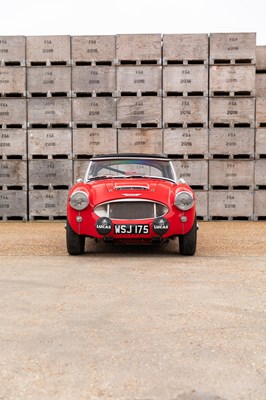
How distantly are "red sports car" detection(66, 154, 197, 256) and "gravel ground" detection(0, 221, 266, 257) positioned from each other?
51 cm

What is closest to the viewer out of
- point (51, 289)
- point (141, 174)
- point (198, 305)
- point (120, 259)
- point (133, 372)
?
point (133, 372)

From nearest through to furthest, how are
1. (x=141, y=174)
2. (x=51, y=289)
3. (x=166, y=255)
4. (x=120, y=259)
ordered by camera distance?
(x=51, y=289) < (x=120, y=259) < (x=166, y=255) < (x=141, y=174)

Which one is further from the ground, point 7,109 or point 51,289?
point 7,109

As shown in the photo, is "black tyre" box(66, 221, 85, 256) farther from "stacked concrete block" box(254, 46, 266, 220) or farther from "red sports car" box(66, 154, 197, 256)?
"stacked concrete block" box(254, 46, 266, 220)

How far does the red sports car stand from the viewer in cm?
579

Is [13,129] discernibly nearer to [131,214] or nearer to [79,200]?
[79,200]

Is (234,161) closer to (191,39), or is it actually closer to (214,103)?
(214,103)

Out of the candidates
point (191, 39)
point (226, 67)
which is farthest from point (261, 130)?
point (191, 39)

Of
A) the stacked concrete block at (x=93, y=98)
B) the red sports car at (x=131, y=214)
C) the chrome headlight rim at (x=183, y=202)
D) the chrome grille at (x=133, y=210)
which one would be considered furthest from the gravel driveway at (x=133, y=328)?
the stacked concrete block at (x=93, y=98)

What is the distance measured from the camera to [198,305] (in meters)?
3.55

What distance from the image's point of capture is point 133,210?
5906 mm

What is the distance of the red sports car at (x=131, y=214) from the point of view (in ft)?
19.0

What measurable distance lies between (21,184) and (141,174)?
16.9 feet

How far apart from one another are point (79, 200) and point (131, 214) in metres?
0.66
